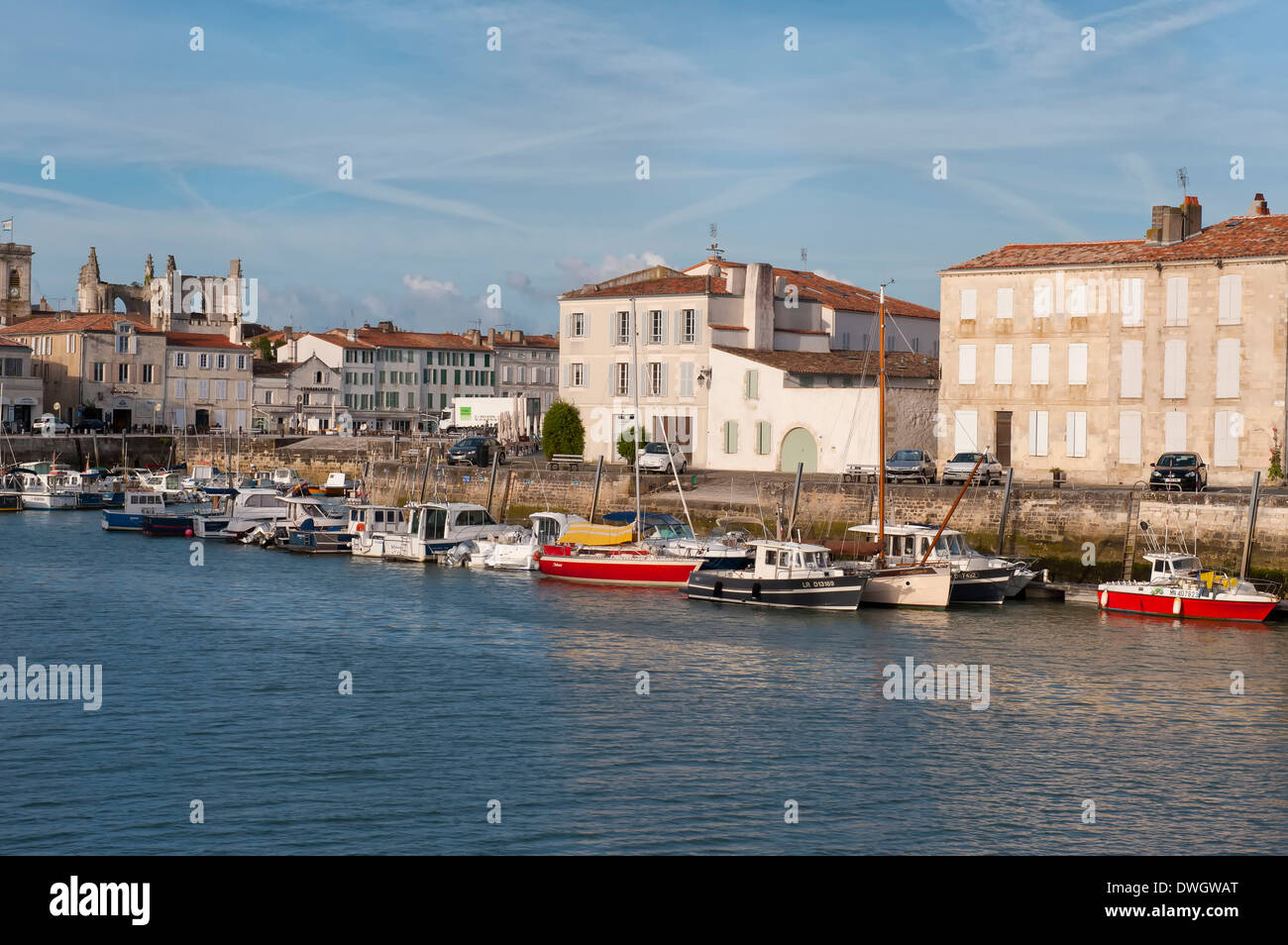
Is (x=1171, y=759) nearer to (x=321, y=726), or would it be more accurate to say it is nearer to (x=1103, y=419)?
(x=321, y=726)

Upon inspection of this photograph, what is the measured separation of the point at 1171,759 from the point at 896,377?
39.1 m

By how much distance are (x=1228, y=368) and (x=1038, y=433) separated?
7389mm

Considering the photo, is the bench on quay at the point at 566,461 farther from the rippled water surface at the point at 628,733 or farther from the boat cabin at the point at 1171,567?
the boat cabin at the point at 1171,567

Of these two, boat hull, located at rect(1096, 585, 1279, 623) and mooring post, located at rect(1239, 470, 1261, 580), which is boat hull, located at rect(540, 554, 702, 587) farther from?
mooring post, located at rect(1239, 470, 1261, 580)

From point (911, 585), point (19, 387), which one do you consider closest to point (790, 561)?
point (911, 585)

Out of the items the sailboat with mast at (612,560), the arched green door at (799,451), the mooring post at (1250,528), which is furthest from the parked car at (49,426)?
the mooring post at (1250,528)

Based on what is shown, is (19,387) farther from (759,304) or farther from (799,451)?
(799,451)

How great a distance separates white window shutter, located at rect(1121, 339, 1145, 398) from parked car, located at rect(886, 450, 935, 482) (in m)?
8.20

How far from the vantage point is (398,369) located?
129 metres

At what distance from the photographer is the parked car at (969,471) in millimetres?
50031

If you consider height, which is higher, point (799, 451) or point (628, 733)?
point (799, 451)

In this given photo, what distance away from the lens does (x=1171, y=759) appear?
23.4m

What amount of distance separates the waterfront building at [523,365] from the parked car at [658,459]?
232ft

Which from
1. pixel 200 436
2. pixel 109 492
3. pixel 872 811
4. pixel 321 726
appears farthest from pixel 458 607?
pixel 200 436
